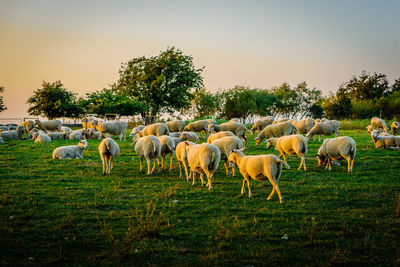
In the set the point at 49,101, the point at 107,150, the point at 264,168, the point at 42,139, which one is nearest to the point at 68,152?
the point at 107,150

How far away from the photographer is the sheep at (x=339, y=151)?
12.6 metres

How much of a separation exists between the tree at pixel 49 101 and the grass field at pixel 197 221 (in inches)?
2084

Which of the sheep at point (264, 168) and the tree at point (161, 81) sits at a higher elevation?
the tree at point (161, 81)

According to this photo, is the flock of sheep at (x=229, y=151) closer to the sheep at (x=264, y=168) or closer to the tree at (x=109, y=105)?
the sheep at (x=264, y=168)

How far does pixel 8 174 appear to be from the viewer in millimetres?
12180

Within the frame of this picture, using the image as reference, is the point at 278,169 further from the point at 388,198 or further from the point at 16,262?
the point at 16,262

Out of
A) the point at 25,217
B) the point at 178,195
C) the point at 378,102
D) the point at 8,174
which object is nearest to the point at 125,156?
the point at 8,174

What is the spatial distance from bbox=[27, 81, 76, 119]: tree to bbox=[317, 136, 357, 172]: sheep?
178 ft

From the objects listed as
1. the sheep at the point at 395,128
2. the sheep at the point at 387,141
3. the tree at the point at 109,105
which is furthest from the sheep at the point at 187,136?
the tree at the point at 109,105

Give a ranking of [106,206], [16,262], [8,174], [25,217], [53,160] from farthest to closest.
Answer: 1. [53,160]
2. [8,174]
3. [106,206]
4. [25,217]
5. [16,262]

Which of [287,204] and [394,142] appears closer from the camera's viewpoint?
[287,204]

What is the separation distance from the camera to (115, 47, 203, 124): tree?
48.9 metres

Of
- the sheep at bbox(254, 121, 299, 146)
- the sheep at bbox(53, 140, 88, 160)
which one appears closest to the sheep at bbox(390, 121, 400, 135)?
the sheep at bbox(254, 121, 299, 146)

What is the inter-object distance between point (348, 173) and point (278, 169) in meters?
5.27
